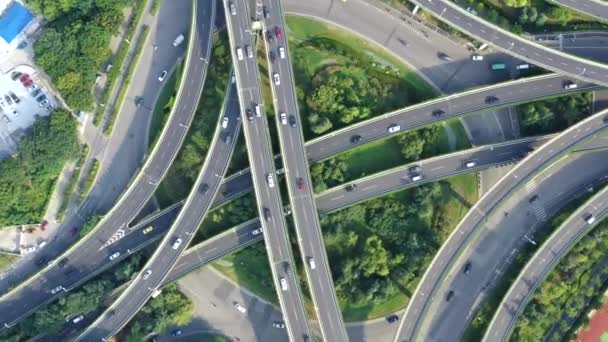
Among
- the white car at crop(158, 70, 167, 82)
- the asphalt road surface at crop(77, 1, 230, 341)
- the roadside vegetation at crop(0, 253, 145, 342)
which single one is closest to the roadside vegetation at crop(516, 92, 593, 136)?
the asphalt road surface at crop(77, 1, 230, 341)

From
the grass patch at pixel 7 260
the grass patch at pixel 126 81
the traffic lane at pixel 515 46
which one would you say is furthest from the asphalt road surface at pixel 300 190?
the grass patch at pixel 7 260

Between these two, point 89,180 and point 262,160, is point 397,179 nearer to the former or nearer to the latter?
point 262,160

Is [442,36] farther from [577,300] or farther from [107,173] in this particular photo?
[107,173]

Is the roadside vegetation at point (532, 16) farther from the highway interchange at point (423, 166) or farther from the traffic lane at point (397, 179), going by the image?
the traffic lane at point (397, 179)

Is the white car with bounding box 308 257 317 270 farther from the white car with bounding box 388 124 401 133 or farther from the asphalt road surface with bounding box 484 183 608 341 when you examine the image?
the asphalt road surface with bounding box 484 183 608 341

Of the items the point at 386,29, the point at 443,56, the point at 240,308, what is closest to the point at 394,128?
the point at 443,56

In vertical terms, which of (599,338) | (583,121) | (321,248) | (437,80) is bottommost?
(599,338)

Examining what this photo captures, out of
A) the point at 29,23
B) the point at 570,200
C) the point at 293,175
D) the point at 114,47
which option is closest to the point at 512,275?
the point at 570,200
